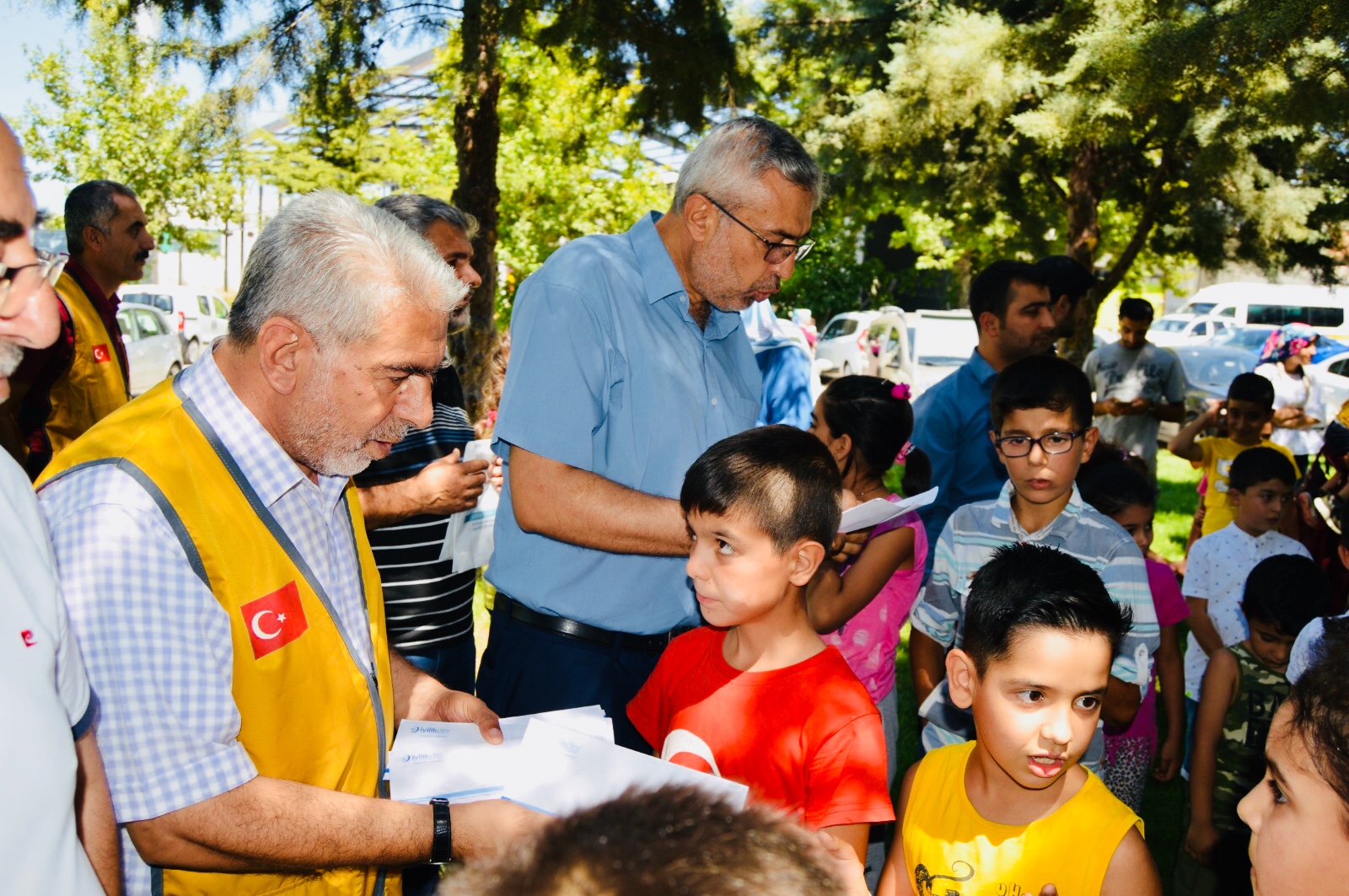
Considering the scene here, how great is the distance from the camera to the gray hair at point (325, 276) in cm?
189

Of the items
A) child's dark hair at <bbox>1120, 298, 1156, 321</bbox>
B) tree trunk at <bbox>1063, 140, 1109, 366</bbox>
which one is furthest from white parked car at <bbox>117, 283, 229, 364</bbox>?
child's dark hair at <bbox>1120, 298, 1156, 321</bbox>

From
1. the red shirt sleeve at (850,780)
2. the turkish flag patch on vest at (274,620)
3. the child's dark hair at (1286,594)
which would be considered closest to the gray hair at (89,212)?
the turkish flag patch on vest at (274,620)

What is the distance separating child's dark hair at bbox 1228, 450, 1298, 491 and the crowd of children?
0.88m

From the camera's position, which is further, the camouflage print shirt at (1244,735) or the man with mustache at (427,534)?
the camouflage print shirt at (1244,735)

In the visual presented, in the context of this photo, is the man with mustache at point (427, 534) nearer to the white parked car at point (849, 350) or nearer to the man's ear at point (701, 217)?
the man's ear at point (701, 217)

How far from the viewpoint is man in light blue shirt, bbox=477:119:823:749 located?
248 cm

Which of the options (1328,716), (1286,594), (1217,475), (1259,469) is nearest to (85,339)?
(1328,716)

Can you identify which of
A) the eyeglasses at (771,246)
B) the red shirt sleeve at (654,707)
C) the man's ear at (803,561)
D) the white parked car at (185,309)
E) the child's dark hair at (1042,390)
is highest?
the eyeglasses at (771,246)

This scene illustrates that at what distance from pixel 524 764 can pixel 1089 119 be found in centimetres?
740

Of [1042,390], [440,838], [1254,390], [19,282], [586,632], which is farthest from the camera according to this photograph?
[1254,390]

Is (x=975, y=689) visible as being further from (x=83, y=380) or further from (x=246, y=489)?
(x=83, y=380)

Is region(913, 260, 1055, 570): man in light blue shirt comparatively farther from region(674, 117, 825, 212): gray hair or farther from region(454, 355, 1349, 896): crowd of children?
region(674, 117, 825, 212): gray hair

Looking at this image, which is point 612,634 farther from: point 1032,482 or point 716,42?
point 716,42

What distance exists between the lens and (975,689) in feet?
7.60
